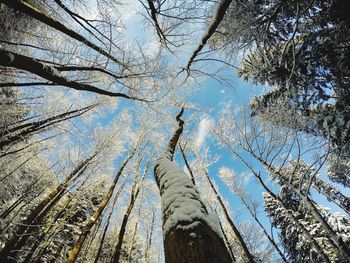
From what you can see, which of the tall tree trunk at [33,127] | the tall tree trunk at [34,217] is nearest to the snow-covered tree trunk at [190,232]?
the tall tree trunk at [34,217]

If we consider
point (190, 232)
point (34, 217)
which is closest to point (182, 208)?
point (190, 232)

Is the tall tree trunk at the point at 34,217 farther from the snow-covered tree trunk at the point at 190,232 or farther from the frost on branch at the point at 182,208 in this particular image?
the snow-covered tree trunk at the point at 190,232

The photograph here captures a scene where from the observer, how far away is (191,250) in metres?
1.45

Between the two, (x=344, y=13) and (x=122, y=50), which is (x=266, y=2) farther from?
(x=122, y=50)

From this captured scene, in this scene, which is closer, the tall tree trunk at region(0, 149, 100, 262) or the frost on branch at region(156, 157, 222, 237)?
the frost on branch at region(156, 157, 222, 237)

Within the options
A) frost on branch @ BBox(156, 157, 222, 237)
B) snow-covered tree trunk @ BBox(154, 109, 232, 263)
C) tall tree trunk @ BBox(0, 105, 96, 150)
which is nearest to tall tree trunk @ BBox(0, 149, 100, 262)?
tall tree trunk @ BBox(0, 105, 96, 150)

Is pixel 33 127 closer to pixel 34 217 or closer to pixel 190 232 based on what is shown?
pixel 34 217

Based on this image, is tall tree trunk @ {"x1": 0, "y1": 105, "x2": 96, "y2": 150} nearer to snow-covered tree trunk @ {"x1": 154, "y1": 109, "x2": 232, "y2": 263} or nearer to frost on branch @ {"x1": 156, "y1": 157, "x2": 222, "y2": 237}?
frost on branch @ {"x1": 156, "y1": 157, "x2": 222, "y2": 237}

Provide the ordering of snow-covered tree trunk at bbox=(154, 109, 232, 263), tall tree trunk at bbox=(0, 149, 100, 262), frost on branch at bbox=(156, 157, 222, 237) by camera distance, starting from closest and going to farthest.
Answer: snow-covered tree trunk at bbox=(154, 109, 232, 263), frost on branch at bbox=(156, 157, 222, 237), tall tree trunk at bbox=(0, 149, 100, 262)

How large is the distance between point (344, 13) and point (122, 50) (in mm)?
6131

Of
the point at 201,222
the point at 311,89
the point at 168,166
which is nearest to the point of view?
the point at 201,222

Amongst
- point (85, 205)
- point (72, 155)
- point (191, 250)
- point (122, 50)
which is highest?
point (85, 205)

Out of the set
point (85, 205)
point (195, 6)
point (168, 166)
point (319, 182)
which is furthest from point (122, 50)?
point (319, 182)

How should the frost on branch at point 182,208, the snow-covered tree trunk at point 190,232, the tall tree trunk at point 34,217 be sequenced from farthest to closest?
the tall tree trunk at point 34,217 < the frost on branch at point 182,208 < the snow-covered tree trunk at point 190,232
